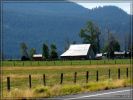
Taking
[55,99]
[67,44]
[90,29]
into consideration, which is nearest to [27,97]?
[55,99]

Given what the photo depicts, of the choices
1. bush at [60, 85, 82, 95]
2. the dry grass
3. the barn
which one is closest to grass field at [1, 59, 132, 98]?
the dry grass

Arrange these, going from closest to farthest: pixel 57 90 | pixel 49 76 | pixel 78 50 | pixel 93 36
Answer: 1. pixel 57 90
2. pixel 49 76
3. pixel 78 50
4. pixel 93 36

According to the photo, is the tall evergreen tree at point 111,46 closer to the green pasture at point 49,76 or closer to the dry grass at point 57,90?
the green pasture at point 49,76

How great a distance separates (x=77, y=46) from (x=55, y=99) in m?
145

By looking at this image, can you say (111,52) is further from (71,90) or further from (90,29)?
(71,90)

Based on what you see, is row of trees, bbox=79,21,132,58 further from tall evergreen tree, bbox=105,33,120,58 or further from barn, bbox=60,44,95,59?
barn, bbox=60,44,95,59

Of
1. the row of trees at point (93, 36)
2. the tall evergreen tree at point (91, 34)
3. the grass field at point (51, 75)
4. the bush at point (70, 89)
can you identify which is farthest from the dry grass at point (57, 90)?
the tall evergreen tree at point (91, 34)

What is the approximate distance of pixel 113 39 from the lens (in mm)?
160875

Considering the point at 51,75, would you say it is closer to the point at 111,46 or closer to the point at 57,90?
the point at 57,90

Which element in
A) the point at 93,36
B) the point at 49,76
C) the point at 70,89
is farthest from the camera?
the point at 93,36

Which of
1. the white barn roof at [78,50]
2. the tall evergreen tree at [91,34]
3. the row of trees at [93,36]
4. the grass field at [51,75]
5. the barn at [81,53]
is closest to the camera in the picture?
the grass field at [51,75]

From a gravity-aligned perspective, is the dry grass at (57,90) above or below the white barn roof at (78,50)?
above

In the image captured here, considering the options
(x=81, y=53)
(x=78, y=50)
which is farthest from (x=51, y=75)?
(x=78, y=50)

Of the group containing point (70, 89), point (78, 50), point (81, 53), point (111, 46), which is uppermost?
point (111, 46)
